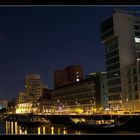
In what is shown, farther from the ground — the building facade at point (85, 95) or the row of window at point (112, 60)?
the row of window at point (112, 60)

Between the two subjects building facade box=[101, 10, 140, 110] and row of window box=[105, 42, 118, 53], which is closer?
building facade box=[101, 10, 140, 110]

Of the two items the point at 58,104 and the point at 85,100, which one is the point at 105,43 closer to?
the point at 85,100

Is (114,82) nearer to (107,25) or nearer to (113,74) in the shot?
(113,74)

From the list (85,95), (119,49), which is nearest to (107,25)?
(119,49)

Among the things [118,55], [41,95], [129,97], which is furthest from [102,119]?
[41,95]

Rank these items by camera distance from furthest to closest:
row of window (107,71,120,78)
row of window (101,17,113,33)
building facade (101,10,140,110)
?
row of window (101,17,113,33) < row of window (107,71,120,78) < building facade (101,10,140,110)

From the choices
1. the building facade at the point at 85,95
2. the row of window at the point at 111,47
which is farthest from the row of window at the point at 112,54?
the building facade at the point at 85,95

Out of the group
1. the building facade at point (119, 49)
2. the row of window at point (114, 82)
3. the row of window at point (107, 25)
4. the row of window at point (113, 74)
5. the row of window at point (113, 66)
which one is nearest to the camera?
the building facade at point (119, 49)

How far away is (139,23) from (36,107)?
18421mm

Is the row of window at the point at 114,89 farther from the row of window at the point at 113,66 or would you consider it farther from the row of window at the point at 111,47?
the row of window at the point at 111,47

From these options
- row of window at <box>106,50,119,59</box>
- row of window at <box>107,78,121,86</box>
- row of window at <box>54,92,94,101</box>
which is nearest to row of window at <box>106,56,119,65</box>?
row of window at <box>106,50,119,59</box>

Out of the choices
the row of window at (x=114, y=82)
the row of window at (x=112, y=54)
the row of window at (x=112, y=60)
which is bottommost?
the row of window at (x=114, y=82)

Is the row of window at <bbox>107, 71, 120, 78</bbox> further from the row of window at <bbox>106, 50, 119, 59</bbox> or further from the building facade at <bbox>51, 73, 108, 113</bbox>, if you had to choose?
the row of window at <bbox>106, 50, 119, 59</bbox>
